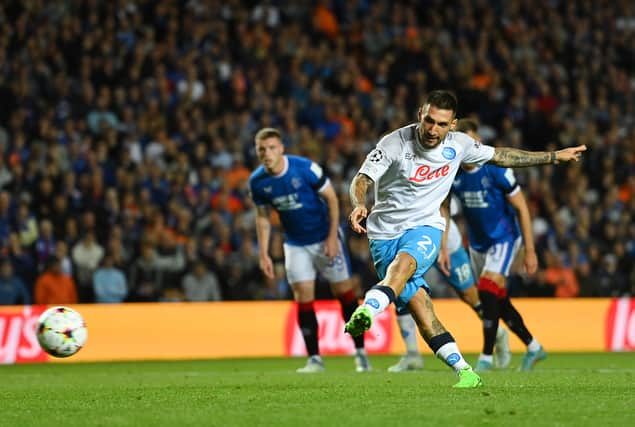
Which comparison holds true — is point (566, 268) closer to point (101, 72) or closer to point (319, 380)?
point (101, 72)

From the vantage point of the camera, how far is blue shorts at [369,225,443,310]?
888 centimetres

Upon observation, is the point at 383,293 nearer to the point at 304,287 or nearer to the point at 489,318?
the point at 489,318

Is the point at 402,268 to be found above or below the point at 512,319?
above

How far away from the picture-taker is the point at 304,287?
1309 centimetres

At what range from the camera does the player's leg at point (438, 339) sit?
28.9 feet

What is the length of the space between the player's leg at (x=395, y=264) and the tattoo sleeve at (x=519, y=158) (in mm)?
A: 751

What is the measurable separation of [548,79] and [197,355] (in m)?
11.4

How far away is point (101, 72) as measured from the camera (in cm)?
2062

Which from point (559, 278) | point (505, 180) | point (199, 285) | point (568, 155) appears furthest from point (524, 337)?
point (559, 278)

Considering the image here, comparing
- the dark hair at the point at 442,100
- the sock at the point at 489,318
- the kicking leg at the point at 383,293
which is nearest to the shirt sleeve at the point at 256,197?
the sock at the point at 489,318

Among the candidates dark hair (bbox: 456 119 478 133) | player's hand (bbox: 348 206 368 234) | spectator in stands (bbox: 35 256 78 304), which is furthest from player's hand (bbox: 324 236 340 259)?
spectator in stands (bbox: 35 256 78 304)

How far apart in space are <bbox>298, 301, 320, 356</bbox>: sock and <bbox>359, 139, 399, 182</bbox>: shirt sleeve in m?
4.47

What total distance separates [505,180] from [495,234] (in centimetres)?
68

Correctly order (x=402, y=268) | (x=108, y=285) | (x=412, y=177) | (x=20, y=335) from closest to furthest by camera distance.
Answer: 1. (x=402, y=268)
2. (x=412, y=177)
3. (x=20, y=335)
4. (x=108, y=285)
